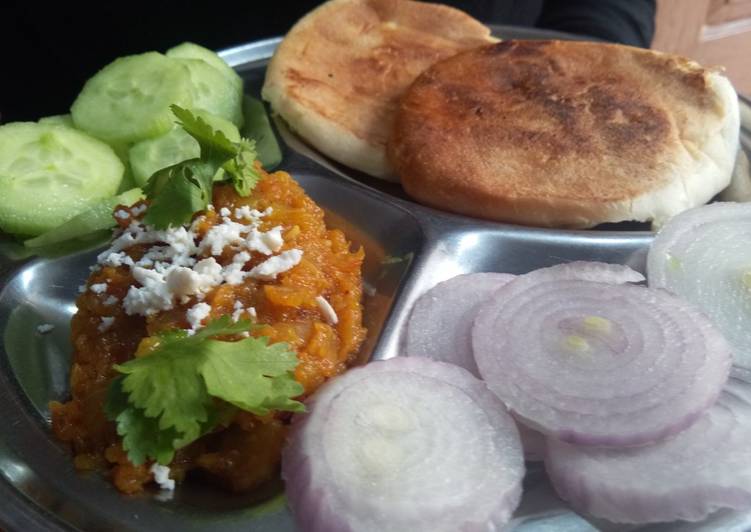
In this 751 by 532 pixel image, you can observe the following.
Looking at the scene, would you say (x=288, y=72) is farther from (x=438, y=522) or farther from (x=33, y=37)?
(x=438, y=522)

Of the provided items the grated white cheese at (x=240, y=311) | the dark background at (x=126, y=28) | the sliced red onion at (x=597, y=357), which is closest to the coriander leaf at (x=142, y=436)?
the grated white cheese at (x=240, y=311)

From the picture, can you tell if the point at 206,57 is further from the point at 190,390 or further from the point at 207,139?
the point at 190,390

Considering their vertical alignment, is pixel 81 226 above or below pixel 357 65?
below

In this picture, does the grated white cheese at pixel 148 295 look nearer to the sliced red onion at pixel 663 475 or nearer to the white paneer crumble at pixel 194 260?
the white paneer crumble at pixel 194 260

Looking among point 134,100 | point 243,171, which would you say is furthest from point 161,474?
point 134,100

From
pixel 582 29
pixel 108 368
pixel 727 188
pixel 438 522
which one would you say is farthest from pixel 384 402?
pixel 582 29

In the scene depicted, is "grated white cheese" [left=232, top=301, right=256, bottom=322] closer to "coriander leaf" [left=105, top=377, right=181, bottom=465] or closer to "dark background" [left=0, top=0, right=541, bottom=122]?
"coriander leaf" [left=105, top=377, right=181, bottom=465]

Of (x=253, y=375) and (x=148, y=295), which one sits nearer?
(x=253, y=375)
